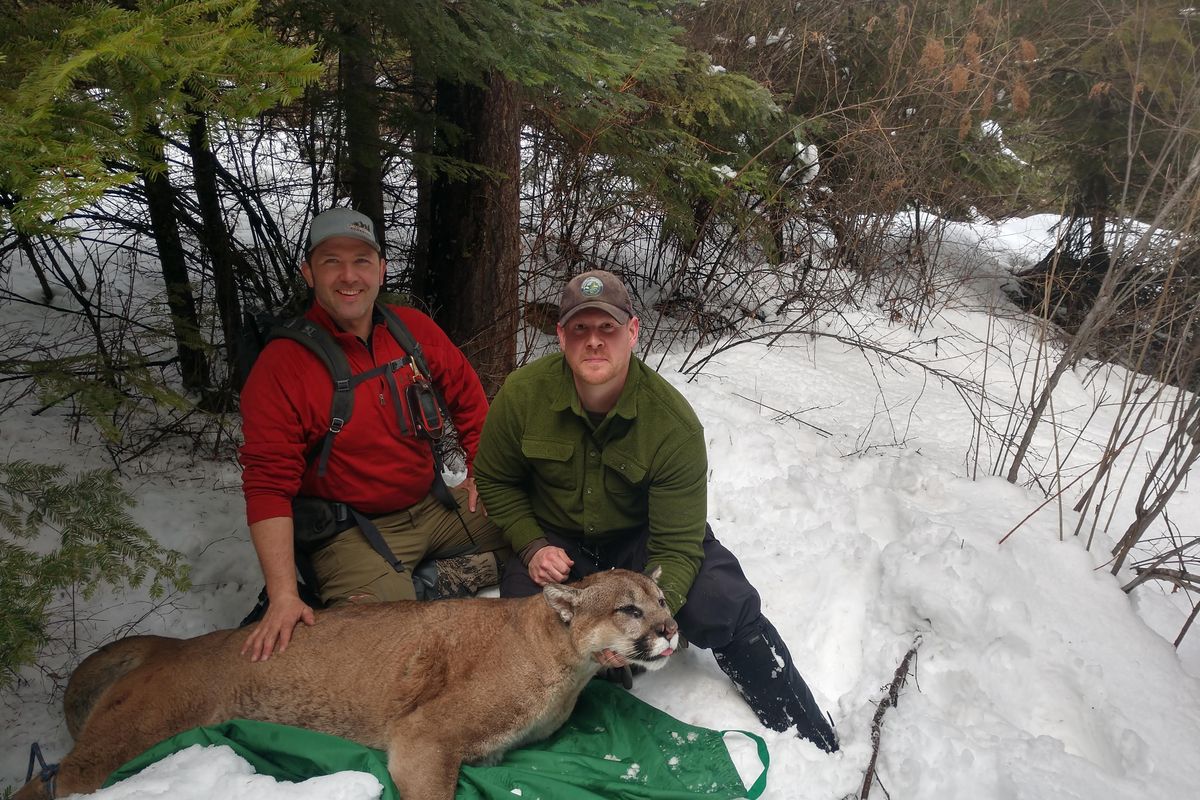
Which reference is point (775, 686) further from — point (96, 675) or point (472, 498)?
point (96, 675)

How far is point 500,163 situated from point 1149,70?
7.73 m

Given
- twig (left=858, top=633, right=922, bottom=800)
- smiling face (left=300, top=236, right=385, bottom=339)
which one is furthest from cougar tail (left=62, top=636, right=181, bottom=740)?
twig (left=858, top=633, right=922, bottom=800)

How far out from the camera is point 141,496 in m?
5.49

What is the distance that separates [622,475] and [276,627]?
5.75 ft

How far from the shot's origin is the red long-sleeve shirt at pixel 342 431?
3.86 meters

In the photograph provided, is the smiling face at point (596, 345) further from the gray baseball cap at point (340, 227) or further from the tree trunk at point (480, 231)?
the tree trunk at point (480, 231)

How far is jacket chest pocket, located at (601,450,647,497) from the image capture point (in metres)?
3.76

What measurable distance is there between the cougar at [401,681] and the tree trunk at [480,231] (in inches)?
122

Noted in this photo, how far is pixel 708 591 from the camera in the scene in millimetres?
3691

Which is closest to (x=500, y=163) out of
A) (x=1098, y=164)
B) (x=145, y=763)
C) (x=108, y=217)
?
(x=108, y=217)

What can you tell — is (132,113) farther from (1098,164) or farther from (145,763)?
(1098,164)

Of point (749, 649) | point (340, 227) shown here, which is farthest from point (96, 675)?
point (749, 649)

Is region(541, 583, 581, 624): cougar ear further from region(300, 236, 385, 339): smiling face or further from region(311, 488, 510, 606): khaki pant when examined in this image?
region(300, 236, 385, 339): smiling face

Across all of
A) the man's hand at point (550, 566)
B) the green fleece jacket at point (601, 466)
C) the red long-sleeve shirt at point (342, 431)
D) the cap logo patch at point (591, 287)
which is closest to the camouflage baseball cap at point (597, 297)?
the cap logo patch at point (591, 287)
